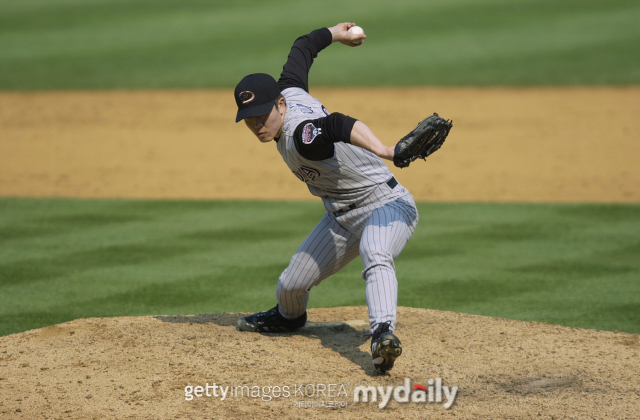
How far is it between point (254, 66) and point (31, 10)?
33.9 feet

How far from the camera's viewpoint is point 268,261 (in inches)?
269

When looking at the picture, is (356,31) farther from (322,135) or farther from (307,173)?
(322,135)

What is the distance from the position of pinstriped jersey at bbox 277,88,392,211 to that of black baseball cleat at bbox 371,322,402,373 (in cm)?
84

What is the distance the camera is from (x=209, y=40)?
2048cm

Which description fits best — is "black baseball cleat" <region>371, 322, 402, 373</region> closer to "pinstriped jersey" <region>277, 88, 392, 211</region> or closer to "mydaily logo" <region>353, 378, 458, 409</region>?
"mydaily logo" <region>353, 378, 458, 409</region>

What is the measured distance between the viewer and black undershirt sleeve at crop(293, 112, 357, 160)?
12.4 ft

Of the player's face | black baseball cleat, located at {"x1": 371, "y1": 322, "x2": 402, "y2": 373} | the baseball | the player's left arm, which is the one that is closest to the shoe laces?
black baseball cleat, located at {"x1": 371, "y1": 322, "x2": 402, "y2": 373}

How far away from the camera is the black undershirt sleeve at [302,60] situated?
477 cm

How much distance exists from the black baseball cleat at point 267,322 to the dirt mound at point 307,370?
83mm

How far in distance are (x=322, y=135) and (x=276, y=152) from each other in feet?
30.1

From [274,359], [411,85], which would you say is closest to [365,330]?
[274,359]

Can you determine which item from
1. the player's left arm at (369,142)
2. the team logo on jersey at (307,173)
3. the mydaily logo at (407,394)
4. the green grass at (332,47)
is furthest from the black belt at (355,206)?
the green grass at (332,47)

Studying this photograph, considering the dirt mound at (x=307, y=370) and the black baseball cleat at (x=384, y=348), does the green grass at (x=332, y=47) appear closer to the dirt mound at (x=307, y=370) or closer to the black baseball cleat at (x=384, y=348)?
the dirt mound at (x=307, y=370)

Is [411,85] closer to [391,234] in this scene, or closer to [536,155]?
[536,155]
